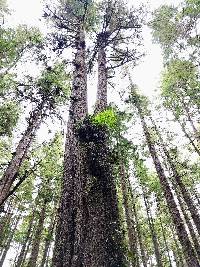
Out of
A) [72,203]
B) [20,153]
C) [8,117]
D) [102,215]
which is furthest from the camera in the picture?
[8,117]

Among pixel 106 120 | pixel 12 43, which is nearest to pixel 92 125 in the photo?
pixel 106 120

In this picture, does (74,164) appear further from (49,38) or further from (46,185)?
(46,185)

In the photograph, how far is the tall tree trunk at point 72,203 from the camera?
18.5ft

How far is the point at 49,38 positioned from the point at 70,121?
5.45 m

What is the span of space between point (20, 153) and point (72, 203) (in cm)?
523

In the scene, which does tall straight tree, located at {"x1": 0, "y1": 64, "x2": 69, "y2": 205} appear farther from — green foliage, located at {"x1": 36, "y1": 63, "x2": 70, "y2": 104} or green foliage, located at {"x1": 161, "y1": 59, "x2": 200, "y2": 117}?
green foliage, located at {"x1": 161, "y1": 59, "x2": 200, "y2": 117}

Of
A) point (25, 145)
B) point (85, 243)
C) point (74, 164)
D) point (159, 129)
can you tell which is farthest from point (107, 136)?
point (159, 129)

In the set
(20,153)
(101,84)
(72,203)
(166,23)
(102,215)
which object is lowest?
(102,215)

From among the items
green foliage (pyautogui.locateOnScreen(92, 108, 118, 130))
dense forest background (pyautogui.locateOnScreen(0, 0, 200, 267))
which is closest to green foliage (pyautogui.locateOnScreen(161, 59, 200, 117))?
dense forest background (pyautogui.locateOnScreen(0, 0, 200, 267))

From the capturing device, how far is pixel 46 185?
17906mm

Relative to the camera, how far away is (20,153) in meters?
11.2

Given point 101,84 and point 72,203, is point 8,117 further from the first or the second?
point 72,203

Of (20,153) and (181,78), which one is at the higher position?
(181,78)

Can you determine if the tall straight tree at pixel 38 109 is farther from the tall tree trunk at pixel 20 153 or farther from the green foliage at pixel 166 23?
the green foliage at pixel 166 23
